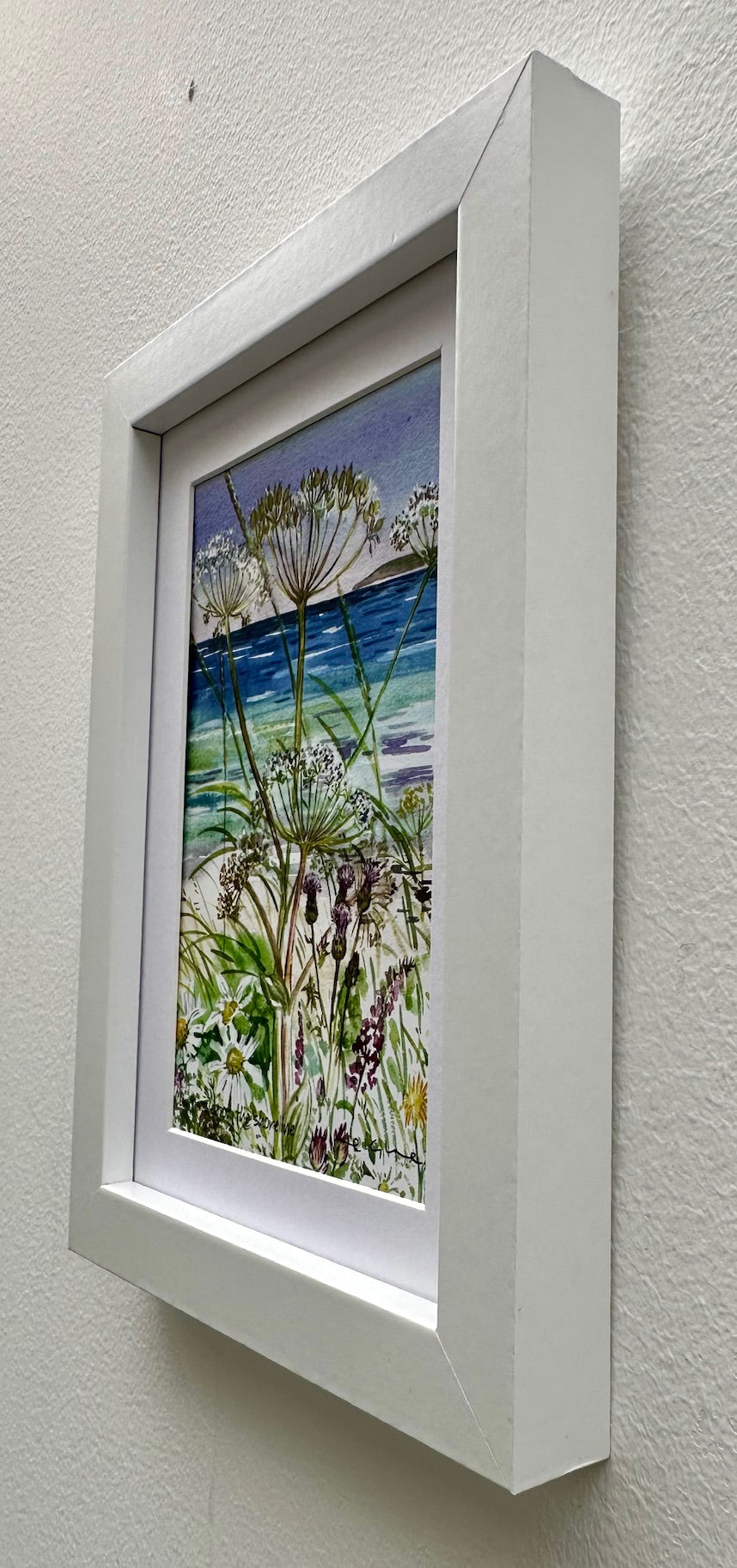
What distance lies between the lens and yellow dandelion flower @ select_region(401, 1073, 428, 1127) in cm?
47

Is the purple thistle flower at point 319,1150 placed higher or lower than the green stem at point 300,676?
lower

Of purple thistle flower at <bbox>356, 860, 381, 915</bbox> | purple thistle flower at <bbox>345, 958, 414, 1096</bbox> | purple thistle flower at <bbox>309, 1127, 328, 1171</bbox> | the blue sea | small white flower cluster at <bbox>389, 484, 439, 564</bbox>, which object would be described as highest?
small white flower cluster at <bbox>389, 484, 439, 564</bbox>

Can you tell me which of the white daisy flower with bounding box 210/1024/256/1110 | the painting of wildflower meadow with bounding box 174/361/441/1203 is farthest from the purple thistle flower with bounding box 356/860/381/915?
the white daisy flower with bounding box 210/1024/256/1110

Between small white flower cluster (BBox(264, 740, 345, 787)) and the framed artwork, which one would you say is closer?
the framed artwork

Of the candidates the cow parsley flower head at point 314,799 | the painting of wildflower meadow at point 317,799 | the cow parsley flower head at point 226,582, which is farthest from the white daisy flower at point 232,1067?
the cow parsley flower head at point 226,582

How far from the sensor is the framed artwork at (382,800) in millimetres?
395

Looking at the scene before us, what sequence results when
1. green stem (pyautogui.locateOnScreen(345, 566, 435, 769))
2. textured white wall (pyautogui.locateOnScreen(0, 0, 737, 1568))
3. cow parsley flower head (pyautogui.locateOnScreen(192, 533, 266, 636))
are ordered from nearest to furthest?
textured white wall (pyautogui.locateOnScreen(0, 0, 737, 1568)) → green stem (pyautogui.locateOnScreen(345, 566, 435, 769)) → cow parsley flower head (pyautogui.locateOnScreen(192, 533, 266, 636))

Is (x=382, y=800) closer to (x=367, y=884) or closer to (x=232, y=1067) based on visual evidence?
(x=367, y=884)

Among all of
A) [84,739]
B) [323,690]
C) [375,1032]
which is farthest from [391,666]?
[84,739]

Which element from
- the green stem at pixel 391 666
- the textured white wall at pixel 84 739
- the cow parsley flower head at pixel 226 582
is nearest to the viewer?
the textured white wall at pixel 84 739

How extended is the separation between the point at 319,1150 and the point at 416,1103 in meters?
0.07

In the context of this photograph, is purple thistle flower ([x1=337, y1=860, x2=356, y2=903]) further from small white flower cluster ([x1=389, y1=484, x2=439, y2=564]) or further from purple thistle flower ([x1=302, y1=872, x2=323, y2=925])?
small white flower cluster ([x1=389, y1=484, x2=439, y2=564])

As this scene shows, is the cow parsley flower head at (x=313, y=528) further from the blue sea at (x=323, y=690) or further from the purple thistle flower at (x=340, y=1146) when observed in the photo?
the purple thistle flower at (x=340, y=1146)

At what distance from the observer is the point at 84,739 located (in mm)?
795
